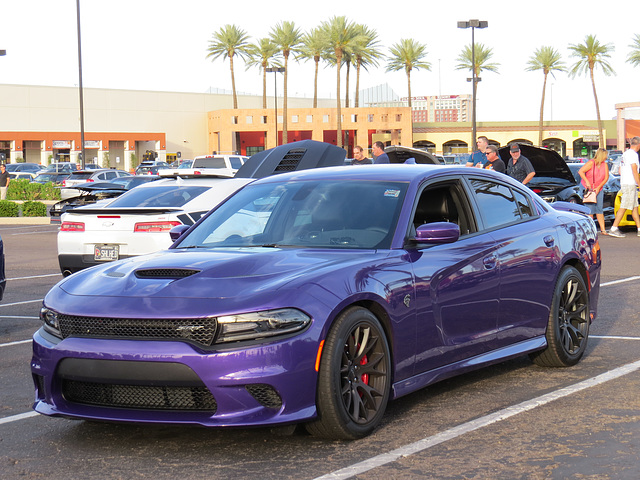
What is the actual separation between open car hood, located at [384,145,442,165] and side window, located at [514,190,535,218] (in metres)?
11.7

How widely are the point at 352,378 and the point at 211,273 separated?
0.93 meters

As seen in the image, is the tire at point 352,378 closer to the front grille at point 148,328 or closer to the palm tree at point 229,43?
the front grille at point 148,328

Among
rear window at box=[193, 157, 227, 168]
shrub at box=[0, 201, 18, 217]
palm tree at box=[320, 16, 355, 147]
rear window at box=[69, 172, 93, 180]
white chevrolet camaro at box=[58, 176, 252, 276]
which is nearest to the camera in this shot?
white chevrolet camaro at box=[58, 176, 252, 276]

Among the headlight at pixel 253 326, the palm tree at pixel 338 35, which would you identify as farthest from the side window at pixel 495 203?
the palm tree at pixel 338 35

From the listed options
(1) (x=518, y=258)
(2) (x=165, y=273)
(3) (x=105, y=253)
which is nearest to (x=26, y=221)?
(3) (x=105, y=253)

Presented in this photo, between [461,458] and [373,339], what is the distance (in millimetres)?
809

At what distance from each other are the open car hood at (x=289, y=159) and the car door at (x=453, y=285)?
27.3 feet

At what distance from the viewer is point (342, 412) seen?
485 centimetres

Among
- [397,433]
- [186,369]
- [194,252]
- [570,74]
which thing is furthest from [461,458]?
[570,74]

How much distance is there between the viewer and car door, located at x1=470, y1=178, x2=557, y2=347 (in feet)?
20.8

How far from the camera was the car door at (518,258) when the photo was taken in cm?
633

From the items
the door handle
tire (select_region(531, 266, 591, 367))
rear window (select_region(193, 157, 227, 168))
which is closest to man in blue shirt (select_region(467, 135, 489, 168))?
tire (select_region(531, 266, 591, 367))

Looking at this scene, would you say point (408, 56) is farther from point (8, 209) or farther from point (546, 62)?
point (8, 209)

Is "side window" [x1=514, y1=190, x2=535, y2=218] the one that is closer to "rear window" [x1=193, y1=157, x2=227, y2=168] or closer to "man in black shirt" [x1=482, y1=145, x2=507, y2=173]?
"man in black shirt" [x1=482, y1=145, x2=507, y2=173]
